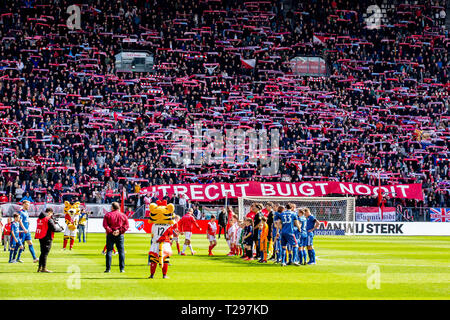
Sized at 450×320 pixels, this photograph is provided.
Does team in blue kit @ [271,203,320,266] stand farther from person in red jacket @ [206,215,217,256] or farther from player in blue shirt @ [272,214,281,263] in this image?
person in red jacket @ [206,215,217,256]

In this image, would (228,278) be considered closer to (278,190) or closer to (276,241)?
(276,241)

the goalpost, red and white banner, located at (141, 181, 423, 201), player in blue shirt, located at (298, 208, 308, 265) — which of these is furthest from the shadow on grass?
red and white banner, located at (141, 181, 423, 201)

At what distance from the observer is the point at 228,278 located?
20.2m

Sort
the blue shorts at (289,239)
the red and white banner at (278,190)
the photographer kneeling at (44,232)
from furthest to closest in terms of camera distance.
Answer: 1. the red and white banner at (278,190)
2. the blue shorts at (289,239)
3. the photographer kneeling at (44,232)

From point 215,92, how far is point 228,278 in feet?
138

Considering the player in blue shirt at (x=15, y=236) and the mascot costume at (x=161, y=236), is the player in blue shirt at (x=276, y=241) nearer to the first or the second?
the mascot costume at (x=161, y=236)

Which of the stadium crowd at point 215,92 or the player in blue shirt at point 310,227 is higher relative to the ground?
the stadium crowd at point 215,92

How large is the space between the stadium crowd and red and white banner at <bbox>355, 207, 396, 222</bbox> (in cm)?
379

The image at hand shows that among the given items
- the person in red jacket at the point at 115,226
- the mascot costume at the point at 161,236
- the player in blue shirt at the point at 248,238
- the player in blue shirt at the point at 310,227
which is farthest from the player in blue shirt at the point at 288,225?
the person in red jacket at the point at 115,226

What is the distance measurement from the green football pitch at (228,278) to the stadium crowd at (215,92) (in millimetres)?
22708

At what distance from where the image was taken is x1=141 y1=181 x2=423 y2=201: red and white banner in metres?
51.4

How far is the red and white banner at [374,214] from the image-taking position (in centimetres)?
5116

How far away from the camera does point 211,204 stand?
174 feet
